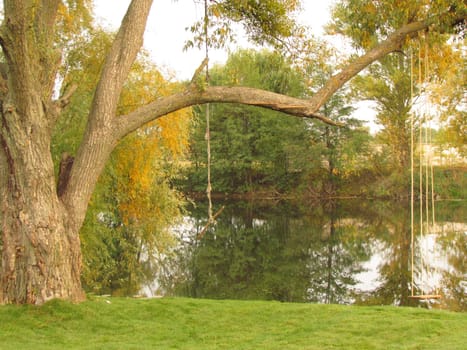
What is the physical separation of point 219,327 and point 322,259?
1007 centimetres

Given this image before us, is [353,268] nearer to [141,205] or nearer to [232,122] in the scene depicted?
[141,205]

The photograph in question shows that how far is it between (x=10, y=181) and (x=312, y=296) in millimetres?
7401

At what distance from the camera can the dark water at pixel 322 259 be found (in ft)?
40.6

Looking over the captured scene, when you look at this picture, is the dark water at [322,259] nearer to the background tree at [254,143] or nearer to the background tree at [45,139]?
the background tree at [45,139]

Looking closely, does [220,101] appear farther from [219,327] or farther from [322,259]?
[322,259]

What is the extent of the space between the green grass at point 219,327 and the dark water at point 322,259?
88.2 inches

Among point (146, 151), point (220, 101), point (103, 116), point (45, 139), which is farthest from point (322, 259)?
point (45, 139)

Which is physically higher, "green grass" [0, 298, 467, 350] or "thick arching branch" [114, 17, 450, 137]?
"thick arching branch" [114, 17, 450, 137]

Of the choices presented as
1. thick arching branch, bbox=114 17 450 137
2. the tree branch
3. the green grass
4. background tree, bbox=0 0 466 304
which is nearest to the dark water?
the green grass

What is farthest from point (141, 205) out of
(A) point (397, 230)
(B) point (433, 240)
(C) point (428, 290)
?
(A) point (397, 230)

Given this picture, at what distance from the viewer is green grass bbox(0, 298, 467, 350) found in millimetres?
5695

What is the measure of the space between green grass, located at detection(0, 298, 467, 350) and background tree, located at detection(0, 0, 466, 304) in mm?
468

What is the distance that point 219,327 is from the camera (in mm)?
6676

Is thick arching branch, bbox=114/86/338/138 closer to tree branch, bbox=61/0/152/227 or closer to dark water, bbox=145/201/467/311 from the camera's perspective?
tree branch, bbox=61/0/152/227
